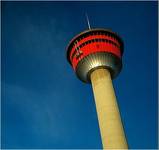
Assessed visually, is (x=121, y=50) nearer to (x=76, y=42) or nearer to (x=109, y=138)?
(x=76, y=42)

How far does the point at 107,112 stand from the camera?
40.0 meters

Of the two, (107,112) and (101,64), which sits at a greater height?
(101,64)

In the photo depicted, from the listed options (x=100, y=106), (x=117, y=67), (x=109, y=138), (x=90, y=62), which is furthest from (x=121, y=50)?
(x=109, y=138)

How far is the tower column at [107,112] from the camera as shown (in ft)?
123

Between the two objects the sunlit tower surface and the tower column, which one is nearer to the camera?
the tower column

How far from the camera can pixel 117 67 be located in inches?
1905

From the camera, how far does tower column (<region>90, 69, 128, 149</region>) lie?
3764 centimetres

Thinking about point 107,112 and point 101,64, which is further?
point 101,64

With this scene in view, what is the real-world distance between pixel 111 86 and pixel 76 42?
1151 centimetres

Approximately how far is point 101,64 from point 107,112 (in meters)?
9.74

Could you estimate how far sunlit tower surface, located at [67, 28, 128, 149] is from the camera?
132 feet

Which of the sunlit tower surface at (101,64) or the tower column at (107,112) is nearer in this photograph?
the tower column at (107,112)

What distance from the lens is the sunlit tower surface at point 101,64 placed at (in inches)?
1586

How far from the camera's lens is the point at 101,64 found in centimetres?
4619
